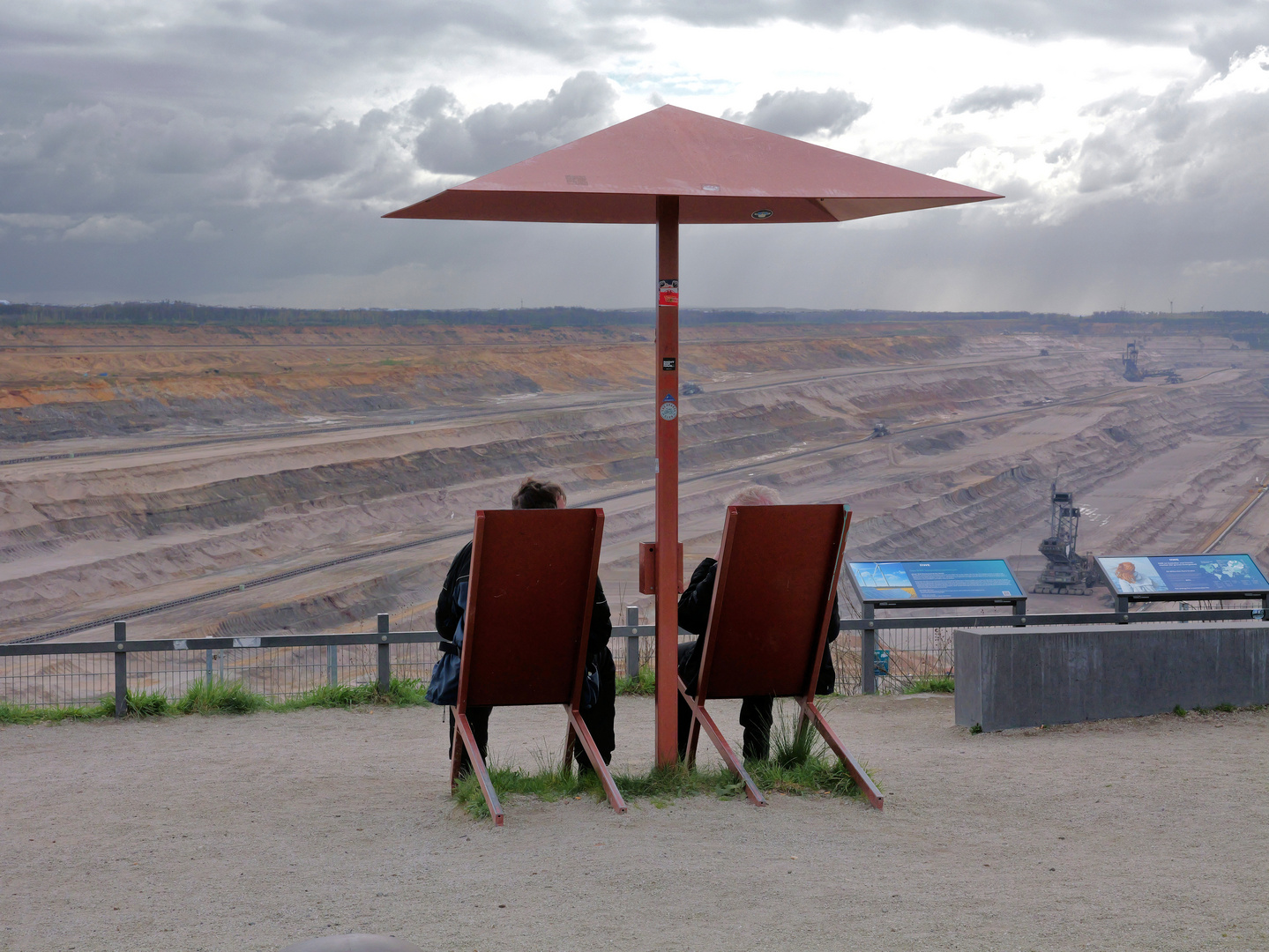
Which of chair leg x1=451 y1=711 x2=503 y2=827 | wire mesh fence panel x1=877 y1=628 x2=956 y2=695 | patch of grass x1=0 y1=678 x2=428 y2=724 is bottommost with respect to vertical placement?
wire mesh fence panel x1=877 y1=628 x2=956 y2=695

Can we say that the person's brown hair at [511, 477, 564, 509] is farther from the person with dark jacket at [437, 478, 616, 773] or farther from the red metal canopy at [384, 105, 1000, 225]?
the red metal canopy at [384, 105, 1000, 225]

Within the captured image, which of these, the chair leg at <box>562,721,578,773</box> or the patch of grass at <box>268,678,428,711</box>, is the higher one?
the chair leg at <box>562,721,578,773</box>

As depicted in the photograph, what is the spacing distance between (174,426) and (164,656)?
41317mm

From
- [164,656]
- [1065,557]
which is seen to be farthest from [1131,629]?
[1065,557]

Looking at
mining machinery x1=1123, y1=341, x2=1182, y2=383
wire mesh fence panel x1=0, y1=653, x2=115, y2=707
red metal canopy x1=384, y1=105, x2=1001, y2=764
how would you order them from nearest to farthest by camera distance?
red metal canopy x1=384, y1=105, x2=1001, y2=764 → wire mesh fence panel x1=0, y1=653, x2=115, y2=707 → mining machinery x1=1123, y1=341, x2=1182, y2=383

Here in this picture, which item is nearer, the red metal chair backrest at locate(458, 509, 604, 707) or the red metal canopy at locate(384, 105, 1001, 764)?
the red metal canopy at locate(384, 105, 1001, 764)

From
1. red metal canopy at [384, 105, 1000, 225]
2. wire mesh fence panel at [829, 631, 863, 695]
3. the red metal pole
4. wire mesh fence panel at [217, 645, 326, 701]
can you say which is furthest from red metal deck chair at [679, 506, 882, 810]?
wire mesh fence panel at [217, 645, 326, 701]

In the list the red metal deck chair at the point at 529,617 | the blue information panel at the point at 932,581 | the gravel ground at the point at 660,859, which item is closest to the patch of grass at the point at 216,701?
the gravel ground at the point at 660,859

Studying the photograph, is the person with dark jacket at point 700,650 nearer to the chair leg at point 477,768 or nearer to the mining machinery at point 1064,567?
the chair leg at point 477,768

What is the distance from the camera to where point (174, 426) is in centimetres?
6475

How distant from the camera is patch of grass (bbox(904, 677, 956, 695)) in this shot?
9430 mm

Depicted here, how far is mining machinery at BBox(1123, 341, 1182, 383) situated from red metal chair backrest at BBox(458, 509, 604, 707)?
132339mm

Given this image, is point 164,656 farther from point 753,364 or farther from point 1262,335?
point 1262,335

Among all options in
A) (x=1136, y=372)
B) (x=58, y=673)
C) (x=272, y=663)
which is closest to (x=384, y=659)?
(x=58, y=673)
